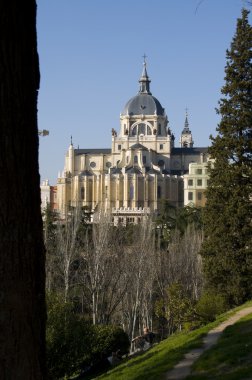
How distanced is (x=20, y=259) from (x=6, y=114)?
777 millimetres

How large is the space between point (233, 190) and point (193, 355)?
11.2m

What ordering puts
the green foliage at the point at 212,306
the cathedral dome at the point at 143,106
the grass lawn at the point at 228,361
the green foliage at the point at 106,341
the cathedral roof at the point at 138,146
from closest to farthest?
1. the grass lawn at the point at 228,361
2. the green foliage at the point at 106,341
3. the green foliage at the point at 212,306
4. the cathedral roof at the point at 138,146
5. the cathedral dome at the point at 143,106

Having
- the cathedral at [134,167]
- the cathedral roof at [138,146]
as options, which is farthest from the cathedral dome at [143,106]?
the cathedral roof at [138,146]

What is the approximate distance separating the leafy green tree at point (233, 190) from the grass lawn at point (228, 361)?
929cm

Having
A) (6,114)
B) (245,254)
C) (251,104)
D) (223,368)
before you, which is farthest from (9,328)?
(251,104)

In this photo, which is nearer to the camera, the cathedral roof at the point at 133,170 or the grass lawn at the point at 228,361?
the grass lawn at the point at 228,361

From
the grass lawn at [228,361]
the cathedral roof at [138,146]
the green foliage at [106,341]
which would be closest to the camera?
the grass lawn at [228,361]

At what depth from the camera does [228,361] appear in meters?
9.52

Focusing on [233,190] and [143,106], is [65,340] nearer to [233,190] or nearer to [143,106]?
[233,190]

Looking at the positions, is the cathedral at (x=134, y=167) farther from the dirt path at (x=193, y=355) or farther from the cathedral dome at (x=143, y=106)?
the dirt path at (x=193, y=355)

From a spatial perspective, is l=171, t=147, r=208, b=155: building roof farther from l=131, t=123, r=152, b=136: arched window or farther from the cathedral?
l=131, t=123, r=152, b=136: arched window

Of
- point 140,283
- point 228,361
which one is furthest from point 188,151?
point 228,361

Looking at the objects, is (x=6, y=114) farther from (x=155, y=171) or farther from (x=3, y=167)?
(x=155, y=171)

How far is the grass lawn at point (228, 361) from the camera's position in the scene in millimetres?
8680
